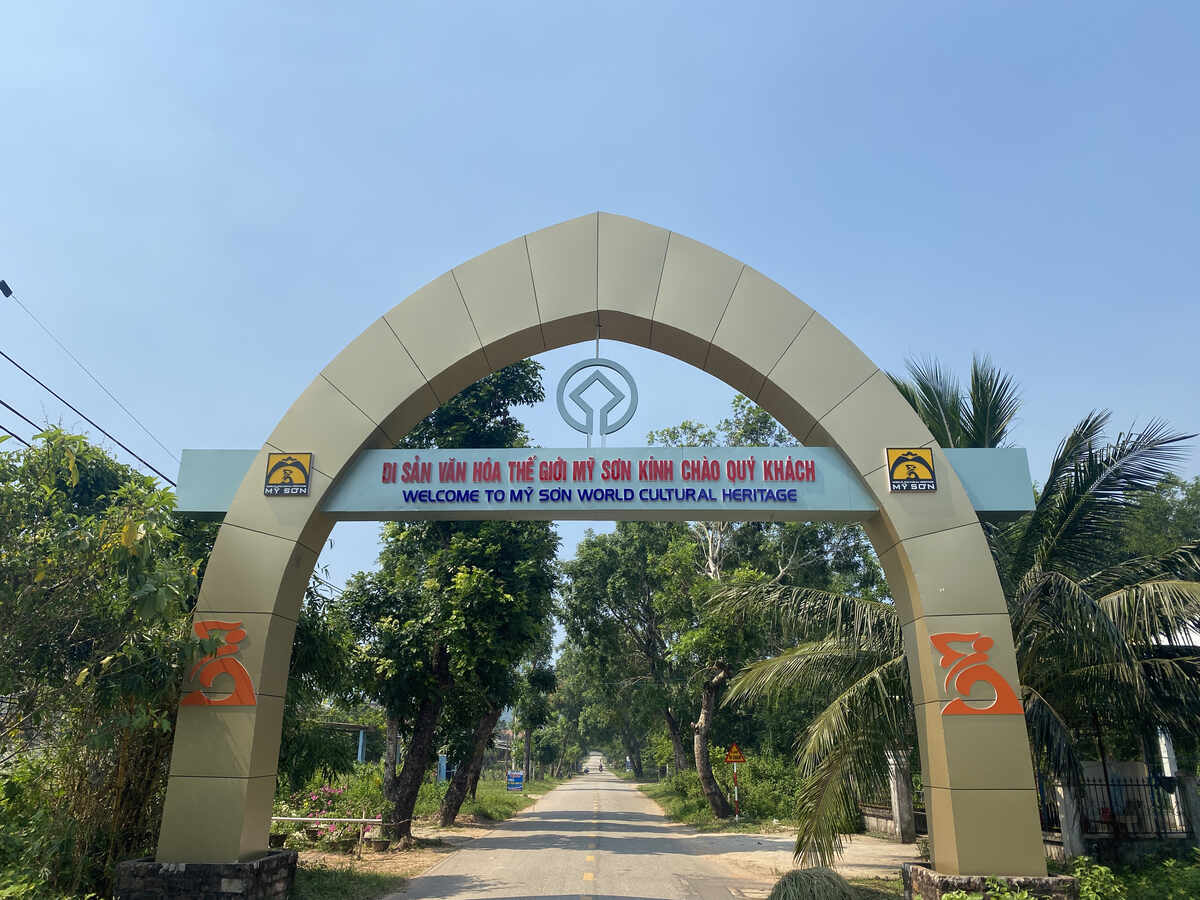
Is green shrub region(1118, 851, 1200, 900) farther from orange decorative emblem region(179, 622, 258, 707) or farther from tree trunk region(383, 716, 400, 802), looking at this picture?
tree trunk region(383, 716, 400, 802)

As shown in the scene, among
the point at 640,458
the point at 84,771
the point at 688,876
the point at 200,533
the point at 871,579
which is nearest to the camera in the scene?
A: the point at 84,771

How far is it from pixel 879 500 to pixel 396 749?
14053 mm

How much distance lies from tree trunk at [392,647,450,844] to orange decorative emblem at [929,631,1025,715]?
11.4m

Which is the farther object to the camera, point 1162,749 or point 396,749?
point 396,749

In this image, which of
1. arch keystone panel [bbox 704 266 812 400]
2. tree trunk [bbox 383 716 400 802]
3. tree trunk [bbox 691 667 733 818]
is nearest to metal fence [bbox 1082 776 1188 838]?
arch keystone panel [bbox 704 266 812 400]

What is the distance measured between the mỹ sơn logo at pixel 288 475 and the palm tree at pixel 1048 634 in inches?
240

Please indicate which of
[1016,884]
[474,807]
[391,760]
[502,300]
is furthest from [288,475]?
[474,807]

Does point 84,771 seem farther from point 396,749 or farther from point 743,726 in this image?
point 743,726

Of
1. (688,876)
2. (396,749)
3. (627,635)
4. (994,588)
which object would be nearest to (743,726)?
(627,635)

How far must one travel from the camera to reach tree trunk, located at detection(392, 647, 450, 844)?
1691 centimetres

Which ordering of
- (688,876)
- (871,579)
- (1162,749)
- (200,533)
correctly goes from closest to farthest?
(200,533), (688,876), (1162,749), (871,579)

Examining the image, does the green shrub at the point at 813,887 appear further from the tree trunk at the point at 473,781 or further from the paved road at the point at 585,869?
the tree trunk at the point at 473,781

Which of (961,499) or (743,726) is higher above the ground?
(961,499)

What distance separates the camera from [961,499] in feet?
29.3
